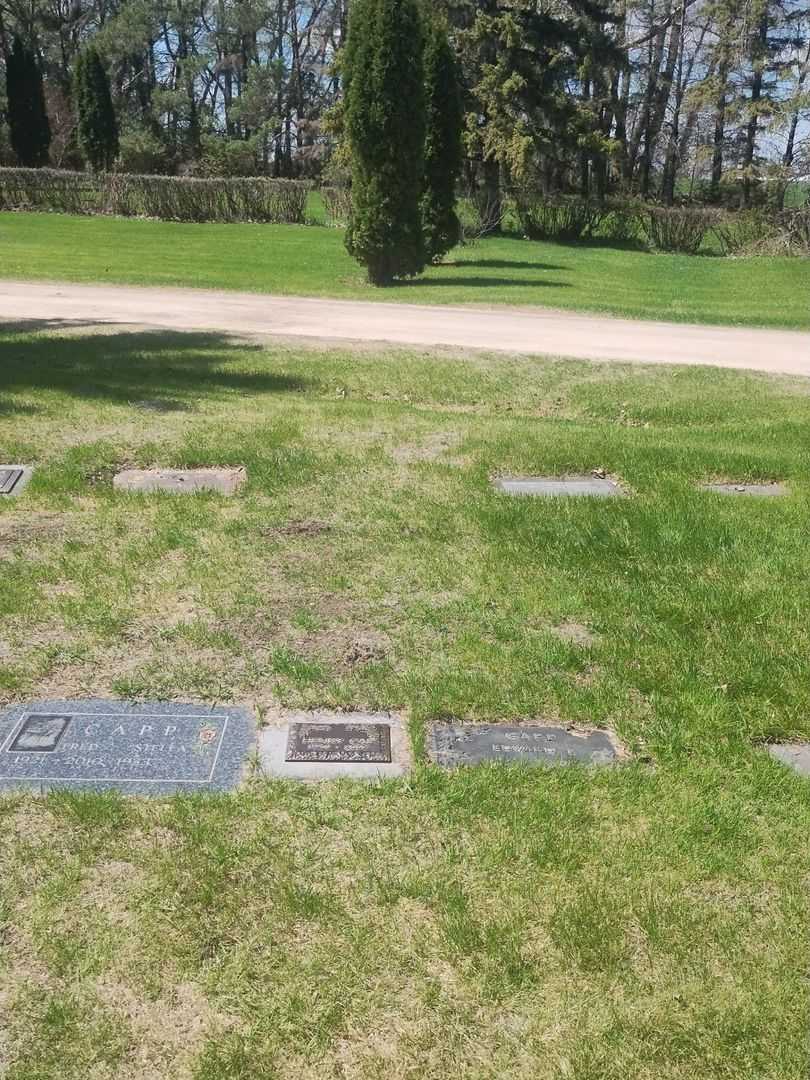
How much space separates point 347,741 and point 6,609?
1772 mm

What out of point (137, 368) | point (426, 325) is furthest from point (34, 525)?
point (426, 325)

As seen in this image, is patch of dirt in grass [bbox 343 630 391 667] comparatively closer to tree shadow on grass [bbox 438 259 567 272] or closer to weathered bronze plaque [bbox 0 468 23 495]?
Answer: weathered bronze plaque [bbox 0 468 23 495]

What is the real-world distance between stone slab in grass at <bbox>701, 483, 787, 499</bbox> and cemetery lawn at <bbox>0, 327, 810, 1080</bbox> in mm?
148

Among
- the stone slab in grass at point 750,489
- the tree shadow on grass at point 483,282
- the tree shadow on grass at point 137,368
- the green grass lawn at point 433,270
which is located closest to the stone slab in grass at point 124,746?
the stone slab in grass at point 750,489

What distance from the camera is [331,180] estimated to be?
31.9 metres

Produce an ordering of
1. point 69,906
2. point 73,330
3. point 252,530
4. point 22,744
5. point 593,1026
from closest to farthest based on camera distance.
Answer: point 593,1026 < point 69,906 < point 22,744 < point 252,530 < point 73,330

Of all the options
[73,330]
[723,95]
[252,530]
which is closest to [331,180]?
[723,95]

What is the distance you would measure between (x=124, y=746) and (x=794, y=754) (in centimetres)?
222

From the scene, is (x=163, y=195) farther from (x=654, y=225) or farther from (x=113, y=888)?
(x=113, y=888)

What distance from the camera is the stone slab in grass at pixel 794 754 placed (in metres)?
3.11

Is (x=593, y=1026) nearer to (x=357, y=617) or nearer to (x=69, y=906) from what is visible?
(x=69, y=906)

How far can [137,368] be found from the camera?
874 centimetres

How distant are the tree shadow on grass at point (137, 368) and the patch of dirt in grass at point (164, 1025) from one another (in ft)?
18.6

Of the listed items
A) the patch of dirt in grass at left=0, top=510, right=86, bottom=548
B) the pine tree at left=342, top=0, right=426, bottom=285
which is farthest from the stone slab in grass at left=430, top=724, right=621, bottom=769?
the pine tree at left=342, top=0, right=426, bottom=285
